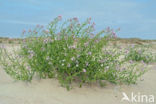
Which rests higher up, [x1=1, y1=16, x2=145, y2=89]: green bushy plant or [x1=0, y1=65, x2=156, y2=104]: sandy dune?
[x1=1, y1=16, x2=145, y2=89]: green bushy plant

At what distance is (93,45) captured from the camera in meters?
4.01

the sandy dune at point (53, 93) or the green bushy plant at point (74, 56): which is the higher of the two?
the green bushy plant at point (74, 56)

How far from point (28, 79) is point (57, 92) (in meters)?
0.70

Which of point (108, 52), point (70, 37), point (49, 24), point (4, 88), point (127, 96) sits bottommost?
point (127, 96)

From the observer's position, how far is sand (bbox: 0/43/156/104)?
3.53 meters

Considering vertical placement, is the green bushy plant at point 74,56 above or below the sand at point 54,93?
above

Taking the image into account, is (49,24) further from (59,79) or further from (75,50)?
(59,79)

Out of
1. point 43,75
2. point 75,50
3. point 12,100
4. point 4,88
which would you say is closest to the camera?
point 12,100

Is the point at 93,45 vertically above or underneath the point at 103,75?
above

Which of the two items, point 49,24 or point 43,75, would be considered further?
point 43,75

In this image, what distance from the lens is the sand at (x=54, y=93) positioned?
3.53m

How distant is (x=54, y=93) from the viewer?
12.2ft

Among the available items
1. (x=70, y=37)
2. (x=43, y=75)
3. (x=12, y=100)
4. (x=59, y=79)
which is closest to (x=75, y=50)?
(x=70, y=37)

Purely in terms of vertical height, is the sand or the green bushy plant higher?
the green bushy plant
